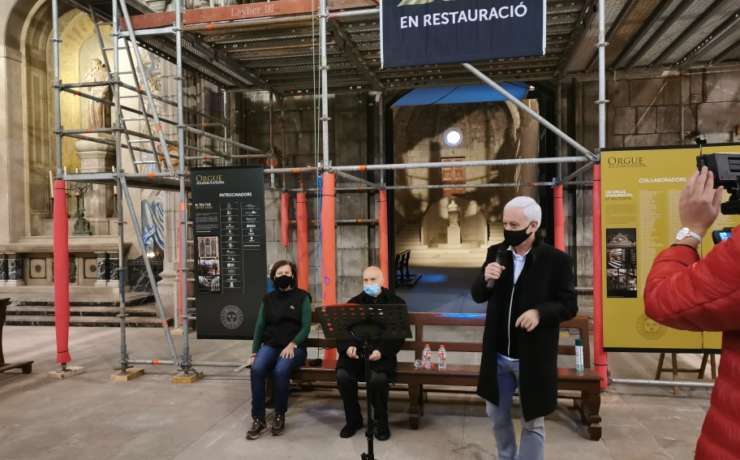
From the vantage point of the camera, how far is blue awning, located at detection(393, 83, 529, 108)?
29.4ft

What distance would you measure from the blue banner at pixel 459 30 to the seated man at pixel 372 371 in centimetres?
251

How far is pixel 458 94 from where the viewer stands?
939 cm

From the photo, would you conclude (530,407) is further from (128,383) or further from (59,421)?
(128,383)

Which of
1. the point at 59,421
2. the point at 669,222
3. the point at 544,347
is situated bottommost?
the point at 59,421

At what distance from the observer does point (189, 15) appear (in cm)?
670

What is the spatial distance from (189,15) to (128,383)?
4.70 m

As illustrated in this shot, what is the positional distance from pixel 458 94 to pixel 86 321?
8.45m

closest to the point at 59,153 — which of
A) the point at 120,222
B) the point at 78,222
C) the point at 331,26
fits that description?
the point at 120,222

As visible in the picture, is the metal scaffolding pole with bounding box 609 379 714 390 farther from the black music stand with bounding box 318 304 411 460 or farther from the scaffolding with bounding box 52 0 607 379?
the black music stand with bounding box 318 304 411 460

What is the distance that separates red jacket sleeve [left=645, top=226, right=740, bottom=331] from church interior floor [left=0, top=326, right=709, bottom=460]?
3205 mm

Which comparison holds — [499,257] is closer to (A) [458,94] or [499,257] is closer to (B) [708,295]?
(B) [708,295]

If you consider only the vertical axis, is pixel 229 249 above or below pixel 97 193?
below

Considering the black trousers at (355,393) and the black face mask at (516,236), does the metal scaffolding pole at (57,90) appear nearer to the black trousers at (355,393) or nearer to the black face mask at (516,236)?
the black trousers at (355,393)

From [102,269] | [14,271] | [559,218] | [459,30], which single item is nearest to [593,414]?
[459,30]
